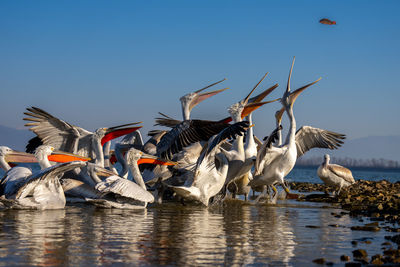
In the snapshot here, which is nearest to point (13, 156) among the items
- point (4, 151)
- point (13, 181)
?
point (4, 151)

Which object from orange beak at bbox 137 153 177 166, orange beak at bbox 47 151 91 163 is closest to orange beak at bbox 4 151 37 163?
orange beak at bbox 47 151 91 163

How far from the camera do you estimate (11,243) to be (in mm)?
4684

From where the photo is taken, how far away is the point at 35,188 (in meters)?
7.20

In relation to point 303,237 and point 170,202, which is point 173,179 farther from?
point 303,237

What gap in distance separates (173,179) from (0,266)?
216 inches

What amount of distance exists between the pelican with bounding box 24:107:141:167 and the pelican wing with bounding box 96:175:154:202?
1.92 metres

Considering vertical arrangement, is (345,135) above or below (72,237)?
above

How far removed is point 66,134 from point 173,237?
5120mm

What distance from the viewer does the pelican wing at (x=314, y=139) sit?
11.2 meters

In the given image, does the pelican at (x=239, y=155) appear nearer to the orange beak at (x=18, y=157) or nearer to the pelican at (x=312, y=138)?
the pelican at (x=312, y=138)

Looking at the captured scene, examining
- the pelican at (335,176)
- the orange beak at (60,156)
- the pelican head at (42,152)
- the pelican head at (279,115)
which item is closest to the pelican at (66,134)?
the orange beak at (60,156)

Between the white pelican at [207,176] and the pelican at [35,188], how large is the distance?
1.64m

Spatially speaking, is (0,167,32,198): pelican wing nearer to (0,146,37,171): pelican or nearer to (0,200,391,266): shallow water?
(0,200,391,266): shallow water

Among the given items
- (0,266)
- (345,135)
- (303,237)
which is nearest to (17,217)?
(0,266)
